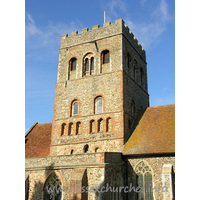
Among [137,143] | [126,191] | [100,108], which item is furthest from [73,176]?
[100,108]

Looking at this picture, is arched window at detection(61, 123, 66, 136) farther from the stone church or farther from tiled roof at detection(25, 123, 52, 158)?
tiled roof at detection(25, 123, 52, 158)

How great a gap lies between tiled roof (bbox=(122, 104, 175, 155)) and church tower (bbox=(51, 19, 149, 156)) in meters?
0.87

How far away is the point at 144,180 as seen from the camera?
16594 millimetres

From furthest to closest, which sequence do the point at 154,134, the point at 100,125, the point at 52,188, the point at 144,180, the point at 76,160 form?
the point at 100,125
the point at 154,134
the point at 144,180
the point at 52,188
the point at 76,160

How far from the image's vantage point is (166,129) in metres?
18.7

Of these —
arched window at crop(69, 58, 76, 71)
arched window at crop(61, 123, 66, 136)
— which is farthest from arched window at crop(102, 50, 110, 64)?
arched window at crop(61, 123, 66, 136)

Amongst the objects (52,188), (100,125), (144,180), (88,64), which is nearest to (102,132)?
(100,125)

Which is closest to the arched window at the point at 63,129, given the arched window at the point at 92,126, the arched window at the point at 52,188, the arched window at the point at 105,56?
the arched window at the point at 92,126

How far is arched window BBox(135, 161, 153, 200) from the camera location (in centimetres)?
1630

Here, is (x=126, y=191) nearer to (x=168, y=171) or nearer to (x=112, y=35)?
(x=168, y=171)

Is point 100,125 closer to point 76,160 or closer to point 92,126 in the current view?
point 92,126

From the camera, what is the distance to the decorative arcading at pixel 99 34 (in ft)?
74.7

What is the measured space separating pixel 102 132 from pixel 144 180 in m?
5.14
